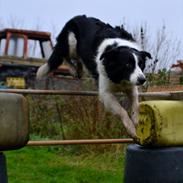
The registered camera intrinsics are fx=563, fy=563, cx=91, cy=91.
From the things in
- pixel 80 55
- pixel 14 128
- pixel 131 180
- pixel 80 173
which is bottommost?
pixel 80 173

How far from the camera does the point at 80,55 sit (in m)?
5.87

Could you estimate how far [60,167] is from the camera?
23.0 ft

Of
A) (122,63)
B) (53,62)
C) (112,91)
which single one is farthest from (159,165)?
(53,62)

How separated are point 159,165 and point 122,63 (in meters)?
1.34

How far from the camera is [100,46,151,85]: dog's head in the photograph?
4883 millimetres

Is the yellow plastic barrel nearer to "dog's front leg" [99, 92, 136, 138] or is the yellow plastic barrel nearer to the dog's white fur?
"dog's front leg" [99, 92, 136, 138]

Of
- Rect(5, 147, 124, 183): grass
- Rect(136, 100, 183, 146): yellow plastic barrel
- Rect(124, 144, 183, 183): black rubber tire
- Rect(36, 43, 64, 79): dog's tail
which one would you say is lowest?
Rect(5, 147, 124, 183): grass

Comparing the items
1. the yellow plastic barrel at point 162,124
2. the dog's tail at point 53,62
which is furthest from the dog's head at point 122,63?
the dog's tail at point 53,62

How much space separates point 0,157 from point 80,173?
3.20m

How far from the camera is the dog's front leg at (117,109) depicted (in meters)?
4.78

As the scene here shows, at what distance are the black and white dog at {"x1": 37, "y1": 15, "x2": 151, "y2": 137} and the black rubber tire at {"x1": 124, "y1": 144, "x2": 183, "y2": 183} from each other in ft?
2.08

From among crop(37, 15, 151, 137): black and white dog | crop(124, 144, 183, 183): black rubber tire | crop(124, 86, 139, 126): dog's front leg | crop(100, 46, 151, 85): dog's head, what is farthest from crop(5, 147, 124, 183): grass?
crop(124, 144, 183, 183): black rubber tire

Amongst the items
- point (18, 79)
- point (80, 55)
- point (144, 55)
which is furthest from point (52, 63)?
point (18, 79)

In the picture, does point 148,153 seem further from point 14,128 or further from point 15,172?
point 15,172
